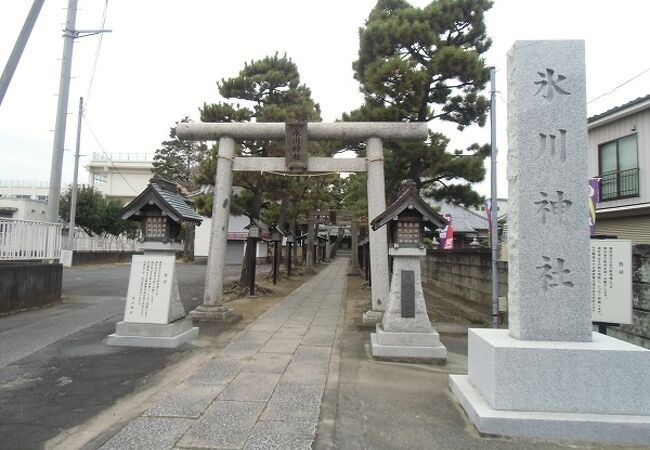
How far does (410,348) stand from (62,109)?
44.1 ft

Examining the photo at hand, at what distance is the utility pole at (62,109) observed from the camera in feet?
44.4

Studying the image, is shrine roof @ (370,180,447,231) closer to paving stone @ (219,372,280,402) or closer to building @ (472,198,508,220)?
paving stone @ (219,372,280,402)

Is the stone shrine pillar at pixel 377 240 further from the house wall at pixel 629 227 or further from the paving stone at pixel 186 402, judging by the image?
the house wall at pixel 629 227

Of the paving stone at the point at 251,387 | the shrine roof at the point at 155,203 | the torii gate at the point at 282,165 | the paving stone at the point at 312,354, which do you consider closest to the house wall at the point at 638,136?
the torii gate at the point at 282,165

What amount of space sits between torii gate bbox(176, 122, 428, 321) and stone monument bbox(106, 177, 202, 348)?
2.01 meters

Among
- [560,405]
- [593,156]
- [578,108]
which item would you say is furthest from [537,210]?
[593,156]

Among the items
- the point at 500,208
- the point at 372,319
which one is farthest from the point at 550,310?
the point at 500,208

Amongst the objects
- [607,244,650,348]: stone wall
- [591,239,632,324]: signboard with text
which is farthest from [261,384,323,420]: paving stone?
[607,244,650,348]: stone wall

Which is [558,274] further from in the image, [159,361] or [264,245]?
[264,245]

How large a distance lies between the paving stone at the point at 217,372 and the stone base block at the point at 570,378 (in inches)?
138

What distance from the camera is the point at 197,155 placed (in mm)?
37094

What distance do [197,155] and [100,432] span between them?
115 ft

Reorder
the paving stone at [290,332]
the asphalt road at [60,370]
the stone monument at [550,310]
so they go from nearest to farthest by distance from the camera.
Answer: the stone monument at [550,310] → the asphalt road at [60,370] → the paving stone at [290,332]

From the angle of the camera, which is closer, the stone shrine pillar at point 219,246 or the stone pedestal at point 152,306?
the stone pedestal at point 152,306
